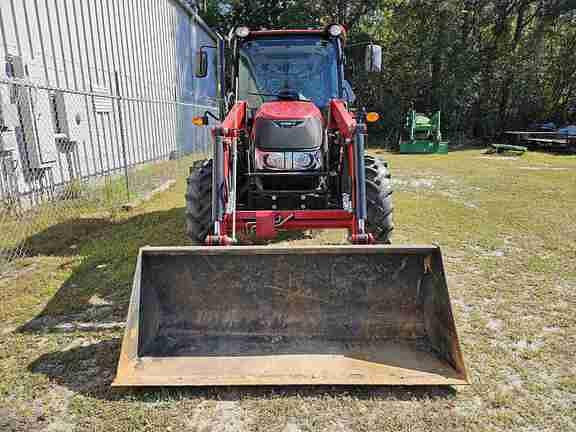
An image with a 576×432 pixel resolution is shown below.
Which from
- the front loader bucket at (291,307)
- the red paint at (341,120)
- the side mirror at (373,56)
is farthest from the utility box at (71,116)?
the front loader bucket at (291,307)

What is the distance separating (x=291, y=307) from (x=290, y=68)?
278 centimetres

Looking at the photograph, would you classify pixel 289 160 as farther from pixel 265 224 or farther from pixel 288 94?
pixel 288 94

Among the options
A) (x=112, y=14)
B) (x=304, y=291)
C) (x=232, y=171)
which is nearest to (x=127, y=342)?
(x=304, y=291)

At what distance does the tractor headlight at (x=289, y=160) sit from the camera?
3643 mm

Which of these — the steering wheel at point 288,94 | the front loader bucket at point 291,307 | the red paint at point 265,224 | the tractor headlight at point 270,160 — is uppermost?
the steering wheel at point 288,94

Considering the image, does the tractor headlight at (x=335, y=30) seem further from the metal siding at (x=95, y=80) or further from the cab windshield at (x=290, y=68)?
the metal siding at (x=95, y=80)

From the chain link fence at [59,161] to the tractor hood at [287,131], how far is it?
276cm

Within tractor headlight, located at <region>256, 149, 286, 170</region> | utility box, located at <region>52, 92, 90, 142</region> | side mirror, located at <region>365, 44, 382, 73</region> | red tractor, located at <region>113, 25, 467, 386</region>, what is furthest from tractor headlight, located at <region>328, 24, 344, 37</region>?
utility box, located at <region>52, 92, 90, 142</region>

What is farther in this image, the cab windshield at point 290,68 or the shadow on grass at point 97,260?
the cab windshield at point 290,68

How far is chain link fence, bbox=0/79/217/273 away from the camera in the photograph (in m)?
5.16

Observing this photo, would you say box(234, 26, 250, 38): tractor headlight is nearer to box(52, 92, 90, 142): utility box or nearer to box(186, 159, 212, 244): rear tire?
box(186, 159, 212, 244): rear tire

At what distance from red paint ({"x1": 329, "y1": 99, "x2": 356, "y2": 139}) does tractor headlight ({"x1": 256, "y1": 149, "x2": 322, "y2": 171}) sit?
0.30 meters

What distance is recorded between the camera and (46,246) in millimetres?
4578

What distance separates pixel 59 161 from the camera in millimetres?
6527
